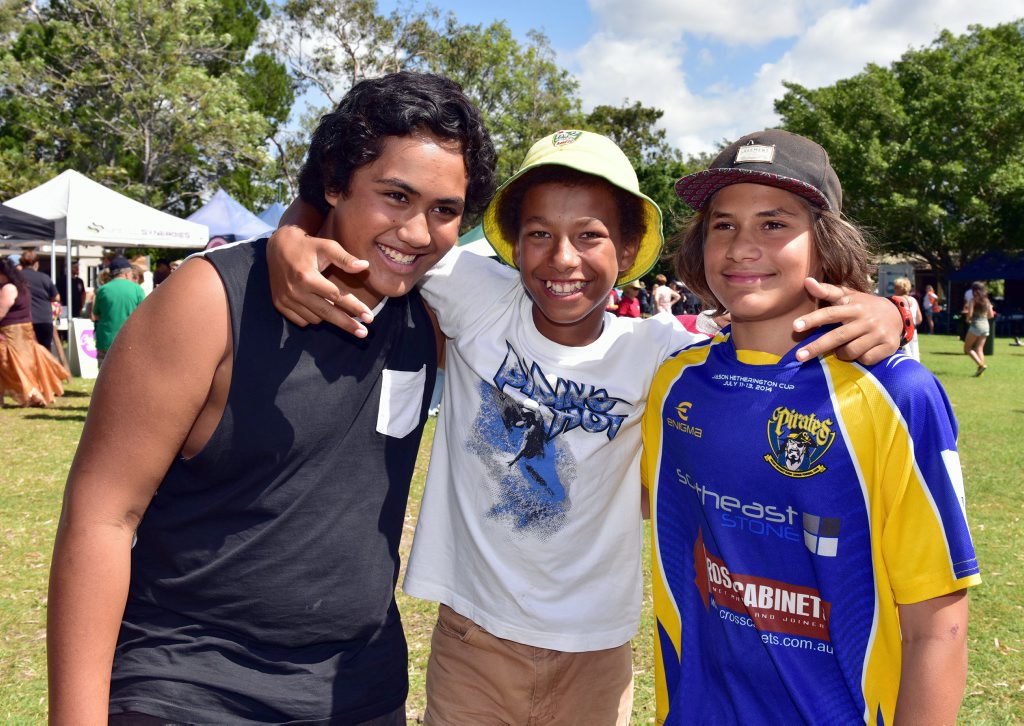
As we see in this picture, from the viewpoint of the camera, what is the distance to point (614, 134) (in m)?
53.7

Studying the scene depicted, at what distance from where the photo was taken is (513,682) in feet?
7.79

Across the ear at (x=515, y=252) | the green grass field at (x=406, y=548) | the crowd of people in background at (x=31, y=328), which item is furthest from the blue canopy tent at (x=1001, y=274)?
the ear at (x=515, y=252)

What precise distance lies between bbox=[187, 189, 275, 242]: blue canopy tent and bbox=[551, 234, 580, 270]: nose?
1622 cm

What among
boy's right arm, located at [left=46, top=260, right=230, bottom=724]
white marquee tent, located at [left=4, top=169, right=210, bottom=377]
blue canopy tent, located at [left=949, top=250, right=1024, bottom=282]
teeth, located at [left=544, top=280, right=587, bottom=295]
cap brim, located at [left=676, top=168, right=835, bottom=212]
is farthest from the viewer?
blue canopy tent, located at [left=949, top=250, right=1024, bottom=282]

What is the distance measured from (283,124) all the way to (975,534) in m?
41.3

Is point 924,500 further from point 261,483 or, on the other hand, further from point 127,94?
point 127,94

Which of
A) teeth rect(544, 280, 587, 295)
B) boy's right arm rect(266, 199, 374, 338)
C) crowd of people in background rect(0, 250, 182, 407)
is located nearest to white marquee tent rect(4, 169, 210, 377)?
crowd of people in background rect(0, 250, 182, 407)

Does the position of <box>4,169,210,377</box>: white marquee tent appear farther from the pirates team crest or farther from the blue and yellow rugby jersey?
the pirates team crest

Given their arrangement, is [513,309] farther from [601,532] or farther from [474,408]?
[601,532]

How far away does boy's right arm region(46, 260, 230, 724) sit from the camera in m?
1.55

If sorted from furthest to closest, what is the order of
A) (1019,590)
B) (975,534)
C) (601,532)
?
1. (975,534)
2. (1019,590)
3. (601,532)

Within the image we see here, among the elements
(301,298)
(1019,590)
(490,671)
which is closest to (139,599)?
(301,298)

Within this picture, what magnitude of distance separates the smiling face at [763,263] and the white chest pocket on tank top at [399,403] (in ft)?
Answer: 2.72

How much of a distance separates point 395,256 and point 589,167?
736mm
